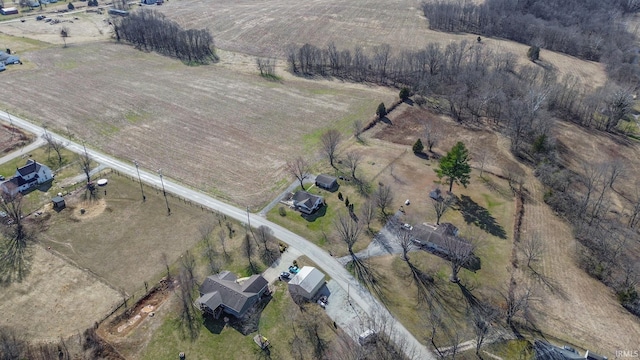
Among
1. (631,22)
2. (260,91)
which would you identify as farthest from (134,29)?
(631,22)

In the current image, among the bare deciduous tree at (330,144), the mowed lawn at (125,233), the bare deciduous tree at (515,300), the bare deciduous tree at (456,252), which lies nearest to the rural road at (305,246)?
the mowed lawn at (125,233)

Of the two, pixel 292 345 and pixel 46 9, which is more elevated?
pixel 46 9

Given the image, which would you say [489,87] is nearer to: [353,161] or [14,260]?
[353,161]

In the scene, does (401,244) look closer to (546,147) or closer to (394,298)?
(394,298)

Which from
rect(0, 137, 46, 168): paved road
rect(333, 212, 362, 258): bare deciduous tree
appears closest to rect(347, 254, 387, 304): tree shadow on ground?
rect(333, 212, 362, 258): bare deciduous tree

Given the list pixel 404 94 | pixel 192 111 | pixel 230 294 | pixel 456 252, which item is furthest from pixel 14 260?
pixel 404 94

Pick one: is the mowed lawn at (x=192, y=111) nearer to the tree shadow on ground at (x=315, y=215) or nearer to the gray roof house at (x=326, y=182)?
the gray roof house at (x=326, y=182)
